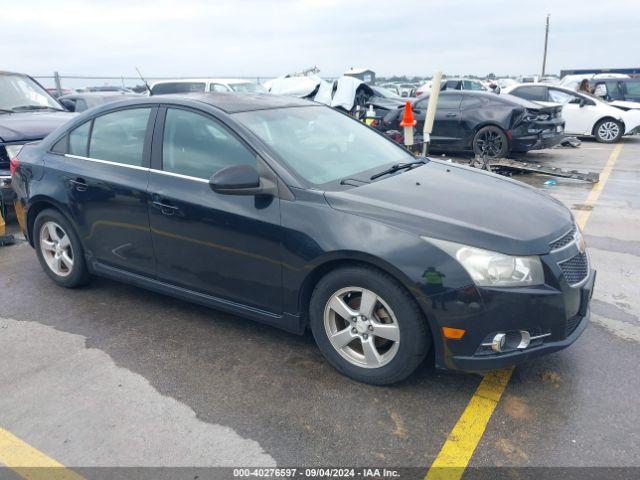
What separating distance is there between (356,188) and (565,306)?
1.32 m

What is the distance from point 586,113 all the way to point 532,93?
147 centimetres

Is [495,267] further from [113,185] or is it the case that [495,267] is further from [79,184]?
[79,184]

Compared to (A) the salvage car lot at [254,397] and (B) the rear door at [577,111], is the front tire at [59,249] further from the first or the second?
(B) the rear door at [577,111]

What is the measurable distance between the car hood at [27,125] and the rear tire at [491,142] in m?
7.44

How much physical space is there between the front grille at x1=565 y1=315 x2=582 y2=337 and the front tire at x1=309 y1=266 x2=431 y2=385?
0.75 m

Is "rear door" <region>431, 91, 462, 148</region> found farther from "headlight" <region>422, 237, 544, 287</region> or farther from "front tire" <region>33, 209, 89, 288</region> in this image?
"headlight" <region>422, 237, 544, 287</region>

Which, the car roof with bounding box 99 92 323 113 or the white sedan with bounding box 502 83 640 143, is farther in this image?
the white sedan with bounding box 502 83 640 143

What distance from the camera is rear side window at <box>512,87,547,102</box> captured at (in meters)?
14.3

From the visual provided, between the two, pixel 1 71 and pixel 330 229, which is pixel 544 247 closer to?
pixel 330 229

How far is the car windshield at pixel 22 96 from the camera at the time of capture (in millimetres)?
7637

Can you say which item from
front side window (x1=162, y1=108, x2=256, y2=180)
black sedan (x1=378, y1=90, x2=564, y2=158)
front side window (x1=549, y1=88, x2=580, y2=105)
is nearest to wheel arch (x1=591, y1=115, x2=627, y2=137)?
front side window (x1=549, y1=88, x2=580, y2=105)

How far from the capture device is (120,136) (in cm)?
407

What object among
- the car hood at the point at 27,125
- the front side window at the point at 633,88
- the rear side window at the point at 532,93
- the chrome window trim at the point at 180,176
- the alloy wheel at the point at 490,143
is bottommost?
the alloy wheel at the point at 490,143

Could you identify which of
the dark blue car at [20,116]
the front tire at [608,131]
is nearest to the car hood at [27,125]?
the dark blue car at [20,116]
